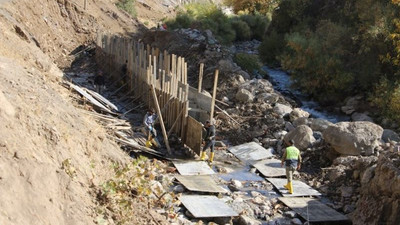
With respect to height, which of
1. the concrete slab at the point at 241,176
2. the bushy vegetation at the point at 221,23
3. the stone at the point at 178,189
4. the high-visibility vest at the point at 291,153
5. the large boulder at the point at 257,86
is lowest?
the concrete slab at the point at 241,176

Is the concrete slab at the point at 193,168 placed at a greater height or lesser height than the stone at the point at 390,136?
lesser

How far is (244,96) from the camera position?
1995 cm

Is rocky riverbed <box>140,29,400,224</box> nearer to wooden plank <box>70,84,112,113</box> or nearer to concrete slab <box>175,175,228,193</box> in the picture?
concrete slab <box>175,175,228,193</box>

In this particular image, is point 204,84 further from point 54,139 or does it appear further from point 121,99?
point 54,139

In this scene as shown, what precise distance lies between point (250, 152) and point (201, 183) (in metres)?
3.67

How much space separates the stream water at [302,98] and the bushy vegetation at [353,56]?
481 mm

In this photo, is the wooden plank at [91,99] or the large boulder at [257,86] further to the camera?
the large boulder at [257,86]

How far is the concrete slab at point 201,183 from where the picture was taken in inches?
492

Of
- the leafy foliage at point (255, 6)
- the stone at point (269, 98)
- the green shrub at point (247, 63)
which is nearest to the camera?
the stone at point (269, 98)

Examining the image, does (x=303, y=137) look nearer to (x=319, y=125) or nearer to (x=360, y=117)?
(x=319, y=125)

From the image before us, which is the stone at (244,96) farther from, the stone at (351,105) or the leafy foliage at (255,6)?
the leafy foliage at (255,6)

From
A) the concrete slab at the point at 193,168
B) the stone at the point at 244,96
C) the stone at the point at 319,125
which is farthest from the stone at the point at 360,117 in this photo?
the concrete slab at the point at 193,168

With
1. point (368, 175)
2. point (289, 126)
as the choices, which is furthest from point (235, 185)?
point (289, 126)

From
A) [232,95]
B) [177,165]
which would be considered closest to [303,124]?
[232,95]
